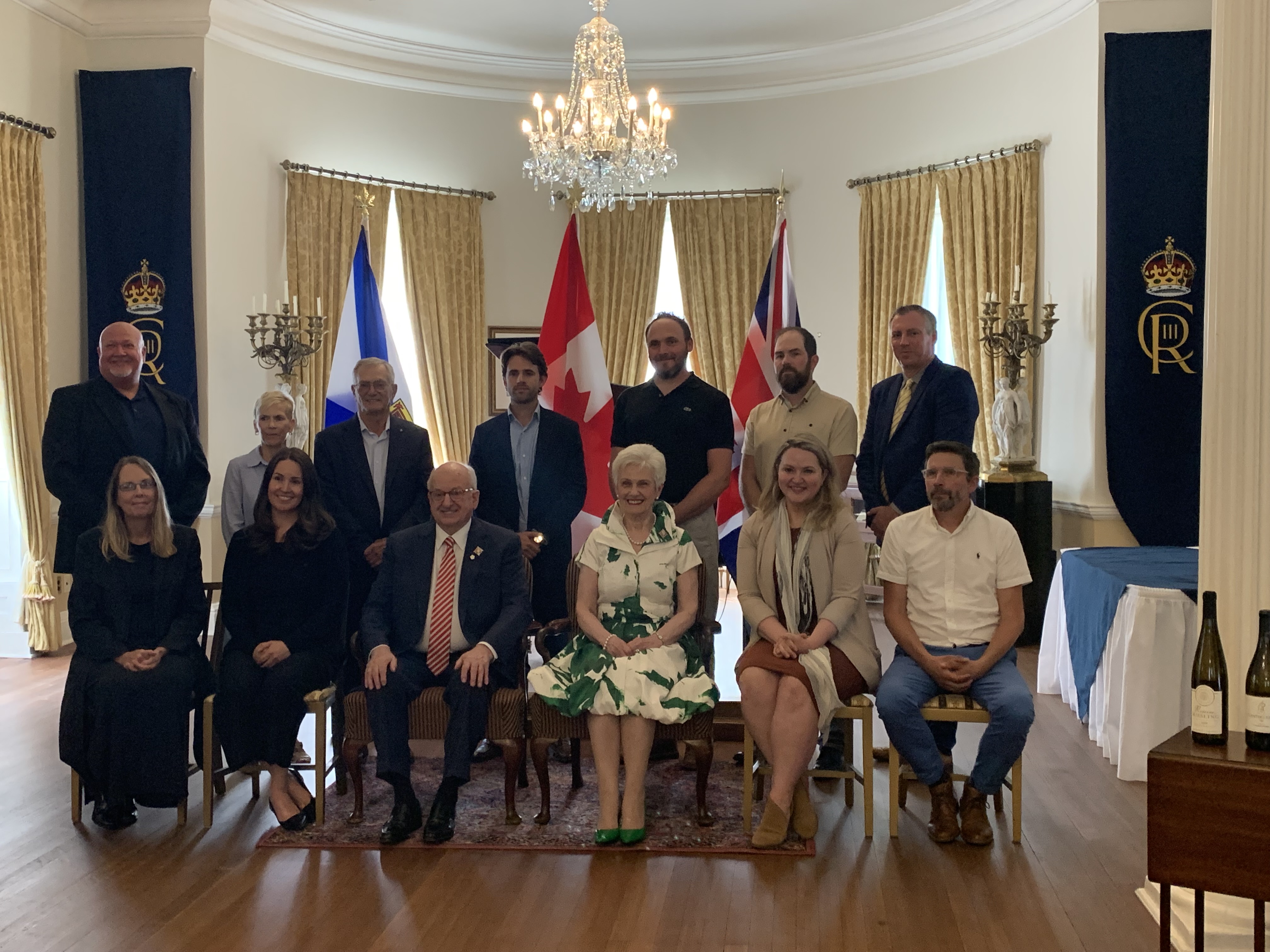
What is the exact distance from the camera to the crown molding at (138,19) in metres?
6.87

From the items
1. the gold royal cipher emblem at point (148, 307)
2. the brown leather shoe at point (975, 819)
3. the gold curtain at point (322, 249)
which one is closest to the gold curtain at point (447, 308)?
the gold curtain at point (322, 249)

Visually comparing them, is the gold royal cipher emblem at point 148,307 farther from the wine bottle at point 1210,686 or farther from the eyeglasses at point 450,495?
the wine bottle at point 1210,686

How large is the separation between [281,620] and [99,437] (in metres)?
1.22

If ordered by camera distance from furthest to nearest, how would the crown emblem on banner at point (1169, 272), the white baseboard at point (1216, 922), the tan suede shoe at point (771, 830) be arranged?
the crown emblem on banner at point (1169, 272) → the tan suede shoe at point (771, 830) → the white baseboard at point (1216, 922)

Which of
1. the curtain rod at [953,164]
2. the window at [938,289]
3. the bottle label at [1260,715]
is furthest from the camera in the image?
the window at [938,289]

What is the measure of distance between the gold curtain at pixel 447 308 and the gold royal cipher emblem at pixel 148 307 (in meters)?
2.05

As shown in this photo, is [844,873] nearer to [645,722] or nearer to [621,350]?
[645,722]

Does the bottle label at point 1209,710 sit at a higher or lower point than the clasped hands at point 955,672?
higher

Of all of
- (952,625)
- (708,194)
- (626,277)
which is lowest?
(952,625)

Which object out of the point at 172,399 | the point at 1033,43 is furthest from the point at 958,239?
the point at 172,399

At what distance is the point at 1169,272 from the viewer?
252 inches

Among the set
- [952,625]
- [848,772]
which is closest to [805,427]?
[952,625]

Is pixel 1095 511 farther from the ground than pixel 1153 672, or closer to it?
farther from the ground

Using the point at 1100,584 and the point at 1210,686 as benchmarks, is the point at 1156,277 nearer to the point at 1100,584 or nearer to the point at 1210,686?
the point at 1100,584
